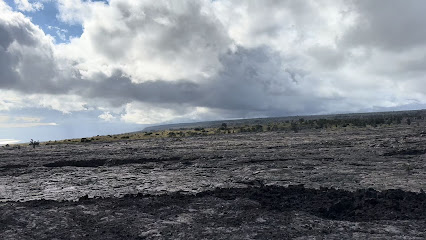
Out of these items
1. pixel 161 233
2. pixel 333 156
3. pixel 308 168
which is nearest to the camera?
pixel 161 233

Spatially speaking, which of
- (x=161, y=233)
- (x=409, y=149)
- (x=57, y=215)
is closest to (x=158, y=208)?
(x=161, y=233)

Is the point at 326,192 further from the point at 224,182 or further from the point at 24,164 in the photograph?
the point at 24,164

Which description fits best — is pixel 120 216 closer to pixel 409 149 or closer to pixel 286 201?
pixel 286 201

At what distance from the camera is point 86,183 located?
21.3 metres

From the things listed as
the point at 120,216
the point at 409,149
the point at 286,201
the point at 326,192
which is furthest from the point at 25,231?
the point at 409,149

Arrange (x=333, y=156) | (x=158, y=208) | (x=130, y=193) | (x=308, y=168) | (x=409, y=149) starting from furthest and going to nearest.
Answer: (x=409, y=149) → (x=333, y=156) → (x=308, y=168) → (x=130, y=193) → (x=158, y=208)

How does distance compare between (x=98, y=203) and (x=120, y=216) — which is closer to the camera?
(x=120, y=216)

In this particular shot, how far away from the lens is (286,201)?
14.9m

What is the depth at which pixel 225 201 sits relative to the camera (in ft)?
49.6

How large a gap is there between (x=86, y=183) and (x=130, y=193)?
501cm

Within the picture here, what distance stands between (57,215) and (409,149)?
1162 inches

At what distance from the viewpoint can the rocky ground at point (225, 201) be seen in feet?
38.6

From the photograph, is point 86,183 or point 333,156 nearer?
point 86,183

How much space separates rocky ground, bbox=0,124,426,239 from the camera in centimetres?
1176
